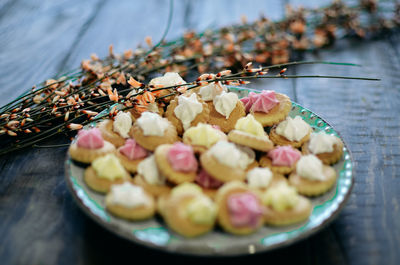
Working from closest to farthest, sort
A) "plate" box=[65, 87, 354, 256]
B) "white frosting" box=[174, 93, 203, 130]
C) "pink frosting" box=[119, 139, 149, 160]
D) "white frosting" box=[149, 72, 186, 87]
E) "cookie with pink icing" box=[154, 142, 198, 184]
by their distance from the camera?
"plate" box=[65, 87, 354, 256] → "cookie with pink icing" box=[154, 142, 198, 184] → "pink frosting" box=[119, 139, 149, 160] → "white frosting" box=[174, 93, 203, 130] → "white frosting" box=[149, 72, 186, 87]

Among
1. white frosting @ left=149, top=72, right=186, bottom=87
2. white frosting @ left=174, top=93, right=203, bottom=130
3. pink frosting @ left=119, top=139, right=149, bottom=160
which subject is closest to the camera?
pink frosting @ left=119, top=139, right=149, bottom=160

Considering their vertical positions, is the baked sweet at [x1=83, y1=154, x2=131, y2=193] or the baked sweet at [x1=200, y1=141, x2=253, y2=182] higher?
the baked sweet at [x1=83, y1=154, x2=131, y2=193]

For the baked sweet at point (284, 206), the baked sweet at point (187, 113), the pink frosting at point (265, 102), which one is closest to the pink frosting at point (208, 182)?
the baked sweet at point (284, 206)

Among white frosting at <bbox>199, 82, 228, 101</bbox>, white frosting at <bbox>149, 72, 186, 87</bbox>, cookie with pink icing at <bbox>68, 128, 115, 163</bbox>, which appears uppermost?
cookie with pink icing at <bbox>68, 128, 115, 163</bbox>

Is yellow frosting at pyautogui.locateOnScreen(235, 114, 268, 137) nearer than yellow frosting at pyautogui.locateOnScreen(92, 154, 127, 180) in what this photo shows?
No

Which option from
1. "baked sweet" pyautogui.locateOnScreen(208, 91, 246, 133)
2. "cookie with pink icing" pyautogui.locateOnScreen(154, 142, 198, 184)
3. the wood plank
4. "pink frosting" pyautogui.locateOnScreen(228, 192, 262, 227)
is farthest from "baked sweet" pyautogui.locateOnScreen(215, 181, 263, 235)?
the wood plank

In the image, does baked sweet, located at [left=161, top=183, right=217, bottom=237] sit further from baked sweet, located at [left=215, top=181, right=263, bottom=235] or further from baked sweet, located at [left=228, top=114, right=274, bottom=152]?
baked sweet, located at [left=228, top=114, right=274, bottom=152]
